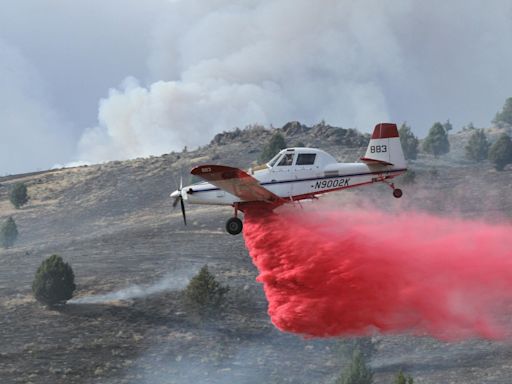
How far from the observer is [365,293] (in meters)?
31.4

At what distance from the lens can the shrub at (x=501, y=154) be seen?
112 metres

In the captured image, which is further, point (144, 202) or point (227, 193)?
point (144, 202)

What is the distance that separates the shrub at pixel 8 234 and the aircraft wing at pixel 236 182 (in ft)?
201

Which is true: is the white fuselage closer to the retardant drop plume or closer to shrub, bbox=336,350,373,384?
the retardant drop plume

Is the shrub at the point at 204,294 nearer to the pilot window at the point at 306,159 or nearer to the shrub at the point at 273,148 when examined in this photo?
the pilot window at the point at 306,159

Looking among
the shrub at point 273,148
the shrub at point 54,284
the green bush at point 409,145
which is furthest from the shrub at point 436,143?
the shrub at point 54,284

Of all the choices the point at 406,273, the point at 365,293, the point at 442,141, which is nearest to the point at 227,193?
the point at 365,293

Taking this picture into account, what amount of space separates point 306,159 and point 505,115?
514ft

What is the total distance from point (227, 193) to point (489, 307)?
40.4 metres

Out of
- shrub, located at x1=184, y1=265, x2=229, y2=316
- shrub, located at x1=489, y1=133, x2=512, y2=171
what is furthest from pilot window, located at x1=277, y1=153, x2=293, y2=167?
shrub, located at x1=489, y1=133, x2=512, y2=171

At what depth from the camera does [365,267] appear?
102 feet

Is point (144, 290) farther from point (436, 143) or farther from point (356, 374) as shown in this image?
point (436, 143)

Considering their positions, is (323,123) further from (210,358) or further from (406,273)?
(406,273)

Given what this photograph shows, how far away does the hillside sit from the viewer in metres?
53.5
